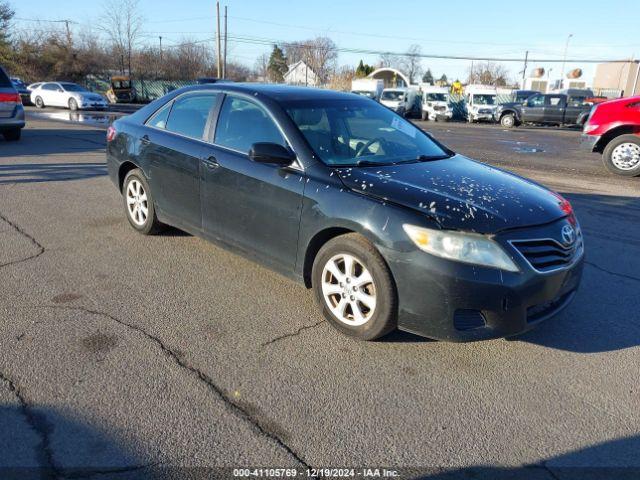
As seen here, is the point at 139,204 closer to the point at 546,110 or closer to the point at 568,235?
the point at 568,235

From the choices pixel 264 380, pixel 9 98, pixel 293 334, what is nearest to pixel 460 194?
pixel 293 334

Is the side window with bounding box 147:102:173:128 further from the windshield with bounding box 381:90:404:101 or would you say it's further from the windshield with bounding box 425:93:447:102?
the windshield with bounding box 425:93:447:102

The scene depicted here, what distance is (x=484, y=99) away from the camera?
33906 millimetres

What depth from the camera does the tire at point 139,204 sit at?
206 inches

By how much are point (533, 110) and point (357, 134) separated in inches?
1092

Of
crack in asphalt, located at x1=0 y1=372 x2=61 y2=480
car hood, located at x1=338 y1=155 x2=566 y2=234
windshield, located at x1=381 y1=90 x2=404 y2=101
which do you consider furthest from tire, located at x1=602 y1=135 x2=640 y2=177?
windshield, located at x1=381 y1=90 x2=404 y2=101

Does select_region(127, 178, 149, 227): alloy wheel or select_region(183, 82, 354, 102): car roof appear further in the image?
select_region(127, 178, 149, 227): alloy wheel

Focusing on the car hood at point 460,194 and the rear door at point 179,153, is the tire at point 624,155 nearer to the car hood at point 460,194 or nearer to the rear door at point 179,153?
the car hood at point 460,194

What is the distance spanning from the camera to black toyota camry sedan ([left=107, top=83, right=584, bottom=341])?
301 cm

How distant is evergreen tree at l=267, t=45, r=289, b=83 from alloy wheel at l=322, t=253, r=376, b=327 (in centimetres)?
9340

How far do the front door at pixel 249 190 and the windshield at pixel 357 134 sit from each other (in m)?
0.26

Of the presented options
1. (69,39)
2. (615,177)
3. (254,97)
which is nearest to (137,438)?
(254,97)

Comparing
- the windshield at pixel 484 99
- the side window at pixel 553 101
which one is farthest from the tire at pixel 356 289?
the windshield at pixel 484 99

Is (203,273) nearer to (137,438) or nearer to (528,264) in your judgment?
(137,438)
